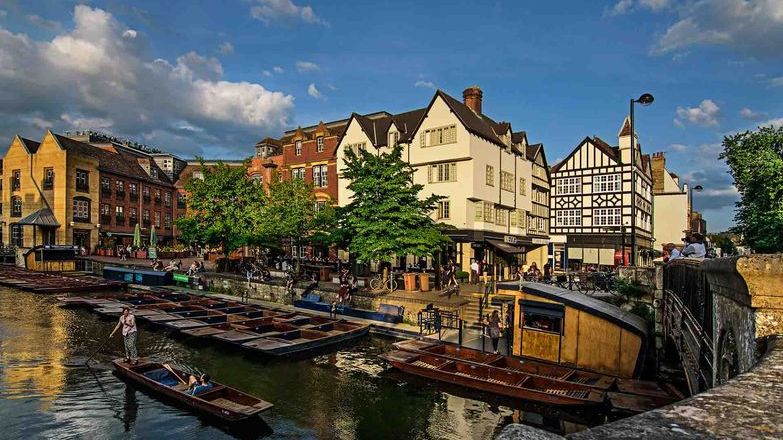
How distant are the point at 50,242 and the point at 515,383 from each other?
193ft

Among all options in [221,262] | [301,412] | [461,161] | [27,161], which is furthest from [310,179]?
[27,161]

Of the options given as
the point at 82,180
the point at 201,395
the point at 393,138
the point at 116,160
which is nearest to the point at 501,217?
the point at 393,138

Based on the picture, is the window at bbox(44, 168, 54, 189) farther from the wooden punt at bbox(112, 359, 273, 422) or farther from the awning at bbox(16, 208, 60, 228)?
the wooden punt at bbox(112, 359, 273, 422)

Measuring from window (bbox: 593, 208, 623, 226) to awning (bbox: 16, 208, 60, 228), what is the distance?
59.6 m

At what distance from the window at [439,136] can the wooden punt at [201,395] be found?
25.5m

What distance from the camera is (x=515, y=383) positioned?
15922mm

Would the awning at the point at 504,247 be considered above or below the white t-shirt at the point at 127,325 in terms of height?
above

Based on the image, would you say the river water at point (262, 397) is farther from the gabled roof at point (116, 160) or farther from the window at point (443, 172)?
→ the gabled roof at point (116, 160)

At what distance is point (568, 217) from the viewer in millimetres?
48312

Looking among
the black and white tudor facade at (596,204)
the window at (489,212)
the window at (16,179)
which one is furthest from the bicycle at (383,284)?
the window at (16,179)

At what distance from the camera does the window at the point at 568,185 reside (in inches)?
1870

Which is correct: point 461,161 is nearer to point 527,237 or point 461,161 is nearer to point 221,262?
point 527,237

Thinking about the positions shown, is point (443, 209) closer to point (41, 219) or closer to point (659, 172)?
point (659, 172)

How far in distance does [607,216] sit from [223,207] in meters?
36.5
